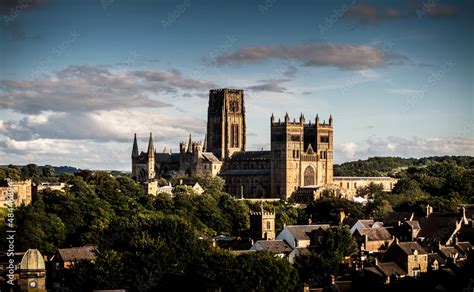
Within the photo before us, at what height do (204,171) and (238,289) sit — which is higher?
(204,171)

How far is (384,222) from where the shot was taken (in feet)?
320

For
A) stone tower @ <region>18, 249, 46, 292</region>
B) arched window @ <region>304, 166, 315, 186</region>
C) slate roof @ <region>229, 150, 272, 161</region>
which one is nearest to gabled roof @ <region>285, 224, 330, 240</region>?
stone tower @ <region>18, 249, 46, 292</region>

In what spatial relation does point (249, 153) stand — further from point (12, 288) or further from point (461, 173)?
point (12, 288)

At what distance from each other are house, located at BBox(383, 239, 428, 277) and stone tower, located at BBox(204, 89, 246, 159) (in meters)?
107

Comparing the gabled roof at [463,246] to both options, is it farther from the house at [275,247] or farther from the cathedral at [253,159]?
the cathedral at [253,159]

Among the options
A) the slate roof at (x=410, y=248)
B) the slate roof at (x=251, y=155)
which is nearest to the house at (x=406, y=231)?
the slate roof at (x=410, y=248)

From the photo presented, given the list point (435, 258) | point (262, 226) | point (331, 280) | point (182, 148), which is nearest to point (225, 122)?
point (182, 148)

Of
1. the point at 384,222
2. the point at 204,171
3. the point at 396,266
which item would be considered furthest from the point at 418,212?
the point at 204,171

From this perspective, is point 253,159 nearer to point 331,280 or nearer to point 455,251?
point 455,251

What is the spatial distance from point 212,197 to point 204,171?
3827 cm

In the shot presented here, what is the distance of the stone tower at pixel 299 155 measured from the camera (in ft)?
543

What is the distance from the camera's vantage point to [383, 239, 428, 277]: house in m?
72.9

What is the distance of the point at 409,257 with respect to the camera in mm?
73500

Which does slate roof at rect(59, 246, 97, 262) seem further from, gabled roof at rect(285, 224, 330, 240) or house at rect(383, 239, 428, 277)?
house at rect(383, 239, 428, 277)
